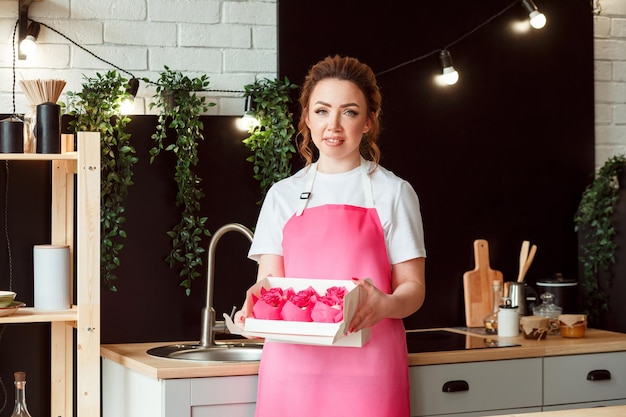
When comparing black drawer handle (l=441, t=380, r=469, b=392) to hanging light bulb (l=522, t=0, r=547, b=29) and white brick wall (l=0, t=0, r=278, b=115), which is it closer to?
white brick wall (l=0, t=0, r=278, b=115)

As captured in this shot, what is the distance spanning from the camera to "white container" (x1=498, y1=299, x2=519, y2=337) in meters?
3.74

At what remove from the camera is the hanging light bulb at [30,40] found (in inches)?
132

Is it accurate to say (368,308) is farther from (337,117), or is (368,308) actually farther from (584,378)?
(584,378)

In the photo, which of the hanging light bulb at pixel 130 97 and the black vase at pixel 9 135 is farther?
the hanging light bulb at pixel 130 97

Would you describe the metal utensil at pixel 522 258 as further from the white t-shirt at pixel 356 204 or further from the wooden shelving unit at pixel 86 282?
the wooden shelving unit at pixel 86 282

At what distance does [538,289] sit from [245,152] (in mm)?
1469

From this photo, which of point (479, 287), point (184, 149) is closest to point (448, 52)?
point (479, 287)

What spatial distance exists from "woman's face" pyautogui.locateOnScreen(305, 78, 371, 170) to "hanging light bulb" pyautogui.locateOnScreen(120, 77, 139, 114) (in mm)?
915

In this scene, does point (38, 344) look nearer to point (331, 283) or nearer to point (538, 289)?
point (331, 283)

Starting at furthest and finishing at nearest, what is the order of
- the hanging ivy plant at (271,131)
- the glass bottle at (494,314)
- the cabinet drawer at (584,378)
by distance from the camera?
1. the glass bottle at (494,314)
2. the hanging ivy plant at (271,131)
3. the cabinet drawer at (584,378)

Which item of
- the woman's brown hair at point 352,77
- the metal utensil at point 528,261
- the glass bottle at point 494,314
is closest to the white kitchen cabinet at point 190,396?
the woman's brown hair at point 352,77

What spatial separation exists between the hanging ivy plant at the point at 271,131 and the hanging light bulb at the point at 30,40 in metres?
0.79

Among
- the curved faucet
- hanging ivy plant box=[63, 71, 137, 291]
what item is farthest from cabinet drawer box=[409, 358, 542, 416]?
hanging ivy plant box=[63, 71, 137, 291]

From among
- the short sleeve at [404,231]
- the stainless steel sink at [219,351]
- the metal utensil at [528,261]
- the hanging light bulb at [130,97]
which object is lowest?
the stainless steel sink at [219,351]
